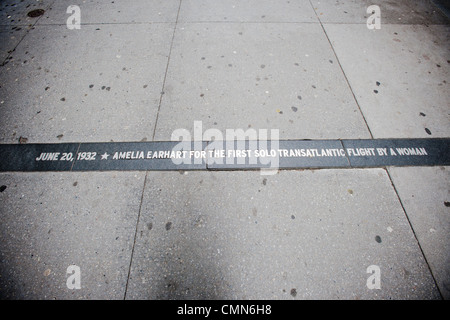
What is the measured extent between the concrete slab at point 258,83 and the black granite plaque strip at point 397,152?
167 millimetres

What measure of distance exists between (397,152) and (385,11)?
3.17 meters

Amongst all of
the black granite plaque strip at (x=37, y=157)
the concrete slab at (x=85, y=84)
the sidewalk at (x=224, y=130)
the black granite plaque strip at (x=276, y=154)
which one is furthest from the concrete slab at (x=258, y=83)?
the black granite plaque strip at (x=37, y=157)

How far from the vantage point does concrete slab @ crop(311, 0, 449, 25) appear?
3.70 meters

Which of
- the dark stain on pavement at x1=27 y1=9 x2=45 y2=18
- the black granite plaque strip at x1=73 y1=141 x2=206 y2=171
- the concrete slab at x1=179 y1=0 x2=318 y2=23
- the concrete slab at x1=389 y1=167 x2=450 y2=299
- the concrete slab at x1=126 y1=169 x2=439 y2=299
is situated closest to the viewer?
the concrete slab at x1=126 y1=169 x2=439 y2=299

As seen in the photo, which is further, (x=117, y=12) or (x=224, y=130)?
(x=117, y=12)

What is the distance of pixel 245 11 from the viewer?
12.4ft

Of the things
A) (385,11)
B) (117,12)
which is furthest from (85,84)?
(385,11)

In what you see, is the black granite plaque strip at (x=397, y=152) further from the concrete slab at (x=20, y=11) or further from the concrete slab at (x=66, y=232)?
the concrete slab at (x=20, y=11)

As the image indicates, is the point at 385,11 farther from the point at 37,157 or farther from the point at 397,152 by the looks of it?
the point at 37,157

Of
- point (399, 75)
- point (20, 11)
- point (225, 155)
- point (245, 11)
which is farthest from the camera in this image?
point (20, 11)

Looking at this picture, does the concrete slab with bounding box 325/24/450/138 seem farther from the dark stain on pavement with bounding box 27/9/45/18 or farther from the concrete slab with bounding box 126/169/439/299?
the dark stain on pavement with bounding box 27/9/45/18

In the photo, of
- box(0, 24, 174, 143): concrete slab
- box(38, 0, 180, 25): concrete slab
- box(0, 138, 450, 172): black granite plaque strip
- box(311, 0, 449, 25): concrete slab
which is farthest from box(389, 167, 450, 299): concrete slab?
box(38, 0, 180, 25): concrete slab

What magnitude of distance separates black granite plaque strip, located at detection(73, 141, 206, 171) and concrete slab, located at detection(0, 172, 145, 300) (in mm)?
113
